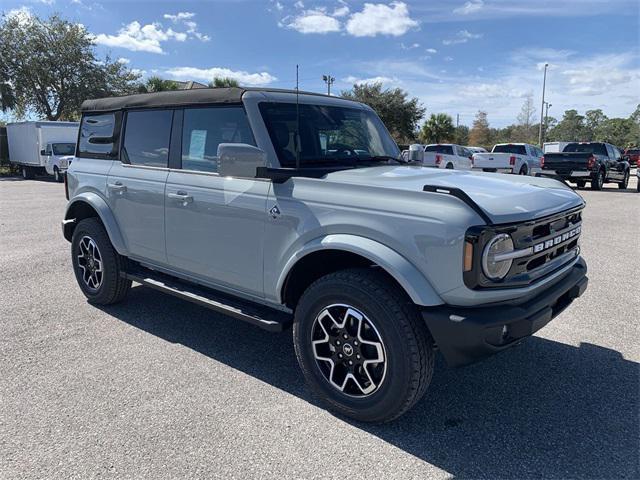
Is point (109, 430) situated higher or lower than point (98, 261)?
lower

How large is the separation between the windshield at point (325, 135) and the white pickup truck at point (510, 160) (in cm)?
1995

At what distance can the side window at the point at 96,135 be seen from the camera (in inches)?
193

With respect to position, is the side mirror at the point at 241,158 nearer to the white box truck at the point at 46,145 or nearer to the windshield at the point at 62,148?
the white box truck at the point at 46,145

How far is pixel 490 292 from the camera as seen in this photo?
264 centimetres

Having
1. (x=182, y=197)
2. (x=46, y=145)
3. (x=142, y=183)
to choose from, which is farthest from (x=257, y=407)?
(x=46, y=145)

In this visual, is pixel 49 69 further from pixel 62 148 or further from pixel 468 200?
pixel 468 200

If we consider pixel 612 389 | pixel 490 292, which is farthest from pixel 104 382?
pixel 612 389

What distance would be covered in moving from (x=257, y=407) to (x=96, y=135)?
3.43m

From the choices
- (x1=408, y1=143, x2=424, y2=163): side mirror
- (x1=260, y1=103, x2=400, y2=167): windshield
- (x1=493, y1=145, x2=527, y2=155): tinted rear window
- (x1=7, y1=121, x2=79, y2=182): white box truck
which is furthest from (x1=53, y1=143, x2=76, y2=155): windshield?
(x1=260, y1=103, x2=400, y2=167): windshield

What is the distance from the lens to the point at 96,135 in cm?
509

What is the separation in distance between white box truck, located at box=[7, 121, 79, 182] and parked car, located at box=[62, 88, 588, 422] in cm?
2038

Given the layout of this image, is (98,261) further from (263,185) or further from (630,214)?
(630,214)

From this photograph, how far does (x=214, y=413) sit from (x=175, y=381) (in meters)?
0.56

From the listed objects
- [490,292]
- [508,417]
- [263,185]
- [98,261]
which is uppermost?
[263,185]
